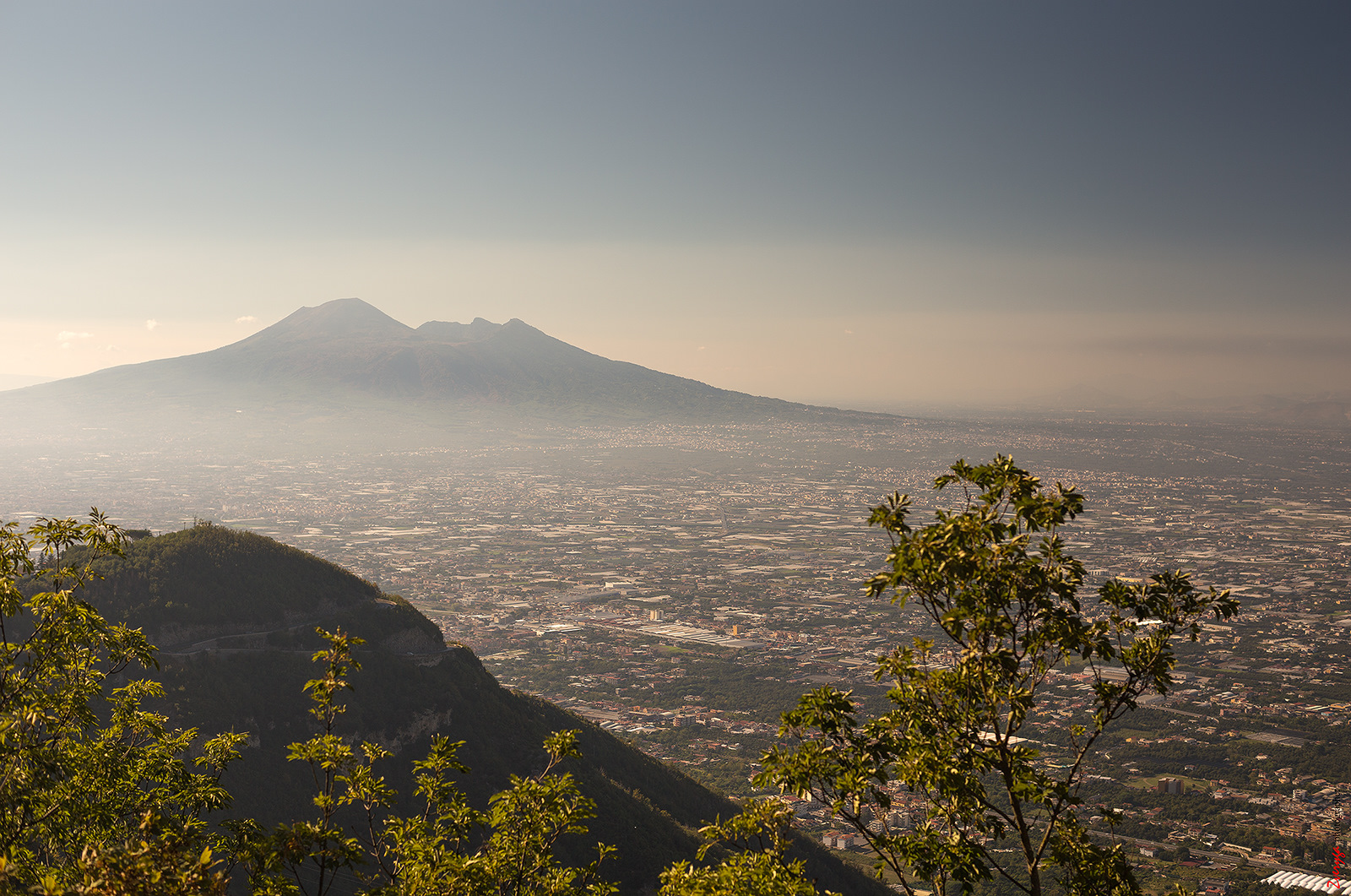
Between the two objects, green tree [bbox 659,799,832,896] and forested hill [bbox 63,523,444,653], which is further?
forested hill [bbox 63,523,444,653]

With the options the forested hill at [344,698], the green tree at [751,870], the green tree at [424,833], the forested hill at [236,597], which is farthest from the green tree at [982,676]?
the forested hill at [236,597]

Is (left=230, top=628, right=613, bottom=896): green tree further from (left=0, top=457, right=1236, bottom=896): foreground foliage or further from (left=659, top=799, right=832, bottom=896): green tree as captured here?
(left=659, top=799, right=832, bottom=896): green tree

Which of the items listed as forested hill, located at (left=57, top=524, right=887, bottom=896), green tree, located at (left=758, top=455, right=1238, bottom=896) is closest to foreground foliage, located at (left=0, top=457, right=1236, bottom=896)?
green tree, located at (left=758, top=455, right=1238, bottom=896)

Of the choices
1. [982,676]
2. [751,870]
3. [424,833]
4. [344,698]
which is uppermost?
[982,676]

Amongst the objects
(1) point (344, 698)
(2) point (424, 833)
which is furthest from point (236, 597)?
(2) point (424, 833)

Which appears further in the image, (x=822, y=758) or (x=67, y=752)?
(x=67, y=752)

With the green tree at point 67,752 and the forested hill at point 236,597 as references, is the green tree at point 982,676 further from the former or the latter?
the forested hill at point 236,597

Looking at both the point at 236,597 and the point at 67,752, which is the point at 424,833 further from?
the point at 236,597
